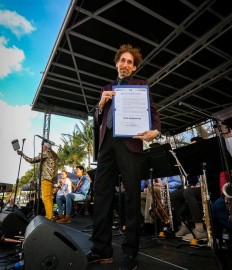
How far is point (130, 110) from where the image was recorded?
2.18 m

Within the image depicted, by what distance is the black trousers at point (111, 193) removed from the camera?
6.57 feet

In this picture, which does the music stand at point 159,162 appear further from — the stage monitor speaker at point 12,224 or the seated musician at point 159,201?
the stage monitor speaker at point 12,224

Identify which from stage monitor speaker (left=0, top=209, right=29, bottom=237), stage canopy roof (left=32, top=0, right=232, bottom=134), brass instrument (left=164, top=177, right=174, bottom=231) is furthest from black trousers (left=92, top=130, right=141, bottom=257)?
brass instrument (left=164, top=177, right=174, bottom=231)

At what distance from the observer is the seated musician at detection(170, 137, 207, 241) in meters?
3.44

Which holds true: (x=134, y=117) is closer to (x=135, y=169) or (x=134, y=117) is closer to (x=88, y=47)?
(x=135, y=169)

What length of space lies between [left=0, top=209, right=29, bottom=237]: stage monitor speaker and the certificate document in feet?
6.83

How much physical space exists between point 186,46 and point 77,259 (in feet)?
21.9

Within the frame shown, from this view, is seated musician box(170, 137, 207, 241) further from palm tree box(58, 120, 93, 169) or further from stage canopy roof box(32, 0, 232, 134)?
palm tree box(58, 120, 93, 169)

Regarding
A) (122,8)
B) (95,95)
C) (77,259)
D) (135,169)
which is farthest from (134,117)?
(95,95)

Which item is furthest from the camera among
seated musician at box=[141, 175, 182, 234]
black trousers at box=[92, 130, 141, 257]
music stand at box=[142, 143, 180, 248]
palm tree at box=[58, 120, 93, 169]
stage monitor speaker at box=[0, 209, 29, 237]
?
palm tree at box=[58, 120, 93, 169]

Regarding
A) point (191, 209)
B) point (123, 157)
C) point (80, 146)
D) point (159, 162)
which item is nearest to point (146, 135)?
point (123, 157)

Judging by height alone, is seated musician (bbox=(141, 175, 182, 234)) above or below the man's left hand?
below

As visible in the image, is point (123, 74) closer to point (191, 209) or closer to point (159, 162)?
point (159, 162)

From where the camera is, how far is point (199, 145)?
302 centimetres
